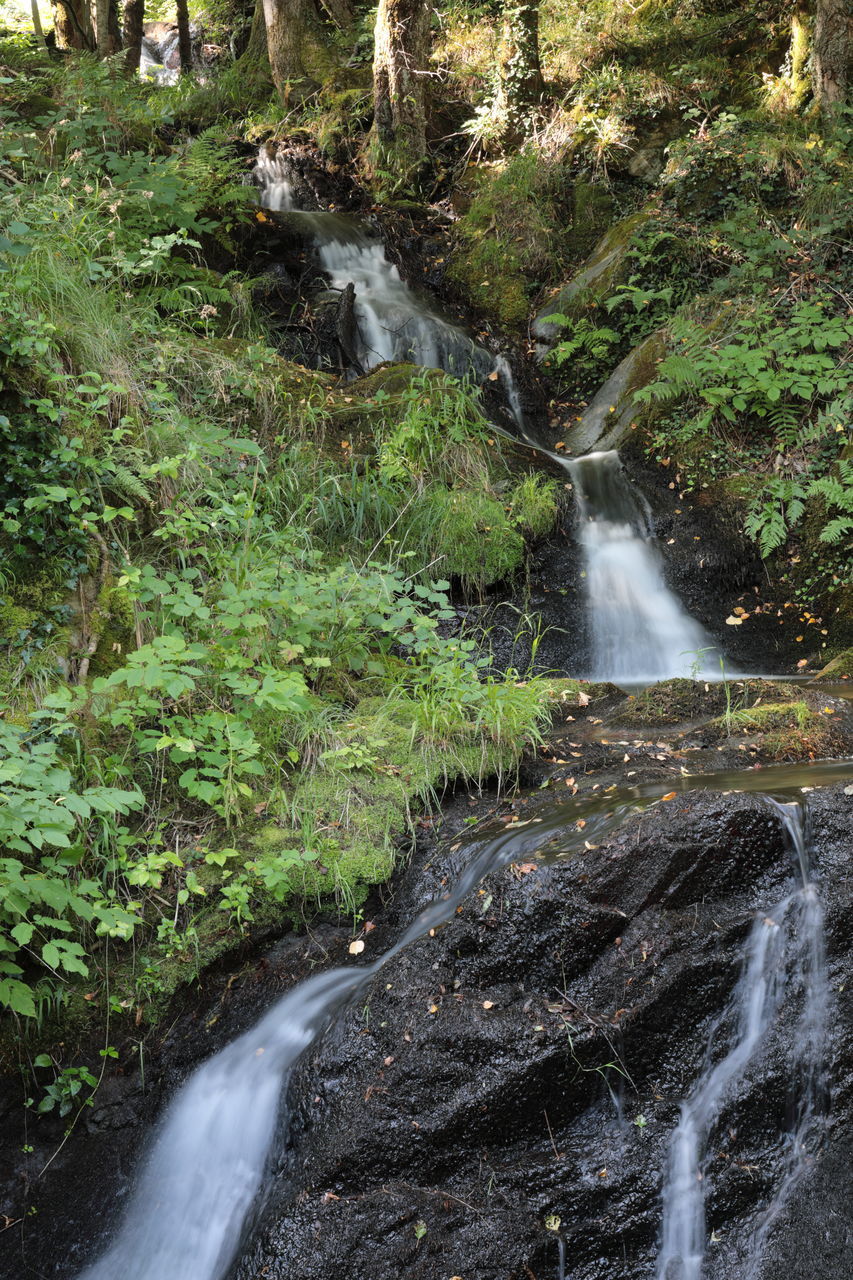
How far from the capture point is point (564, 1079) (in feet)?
9.25

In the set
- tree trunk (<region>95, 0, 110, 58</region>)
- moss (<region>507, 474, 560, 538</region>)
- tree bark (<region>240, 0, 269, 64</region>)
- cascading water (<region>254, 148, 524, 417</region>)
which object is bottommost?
moss (<region>507, 474, 560, 538</region>)

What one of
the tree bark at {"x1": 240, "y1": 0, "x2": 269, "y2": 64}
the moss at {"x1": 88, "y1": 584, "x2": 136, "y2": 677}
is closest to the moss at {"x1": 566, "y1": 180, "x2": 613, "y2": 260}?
the tree bark at {"x1": 240, "y1": 0, "x2": 269, "y2": 64}

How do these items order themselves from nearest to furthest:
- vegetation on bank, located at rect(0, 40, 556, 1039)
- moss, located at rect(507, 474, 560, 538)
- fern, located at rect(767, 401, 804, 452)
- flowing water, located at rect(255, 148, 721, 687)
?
vegetation on bank, located at rect(0, 40, 556, 1039) < flowing water, located at rect(255, 148, 721, 687) < moss, located at rect(507, 474, 560, 538) < fern, located at rect(767, 401, 804, 452)

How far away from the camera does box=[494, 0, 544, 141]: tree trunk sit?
10.2 meters

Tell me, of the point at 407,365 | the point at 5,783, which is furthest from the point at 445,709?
the point at 407,365

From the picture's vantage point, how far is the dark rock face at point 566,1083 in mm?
2602

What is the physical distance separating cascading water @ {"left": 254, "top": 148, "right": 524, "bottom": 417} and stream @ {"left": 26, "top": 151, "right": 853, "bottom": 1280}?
5775 millimetres

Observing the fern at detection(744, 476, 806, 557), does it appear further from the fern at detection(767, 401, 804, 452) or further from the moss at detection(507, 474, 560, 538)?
the moss at detection(507, 474, 560, 538)

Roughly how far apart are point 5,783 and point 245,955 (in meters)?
1.13

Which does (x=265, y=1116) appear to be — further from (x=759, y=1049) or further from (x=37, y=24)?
(x=37, y=24)

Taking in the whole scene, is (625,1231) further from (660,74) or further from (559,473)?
(660,74)

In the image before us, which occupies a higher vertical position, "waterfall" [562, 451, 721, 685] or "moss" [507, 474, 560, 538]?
"moss" [507, 474, 560, 538]

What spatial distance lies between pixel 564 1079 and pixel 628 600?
4.19 meters

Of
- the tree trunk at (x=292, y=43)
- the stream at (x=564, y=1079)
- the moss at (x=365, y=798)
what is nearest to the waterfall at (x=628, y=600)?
the moss at (x=365, y=798)
